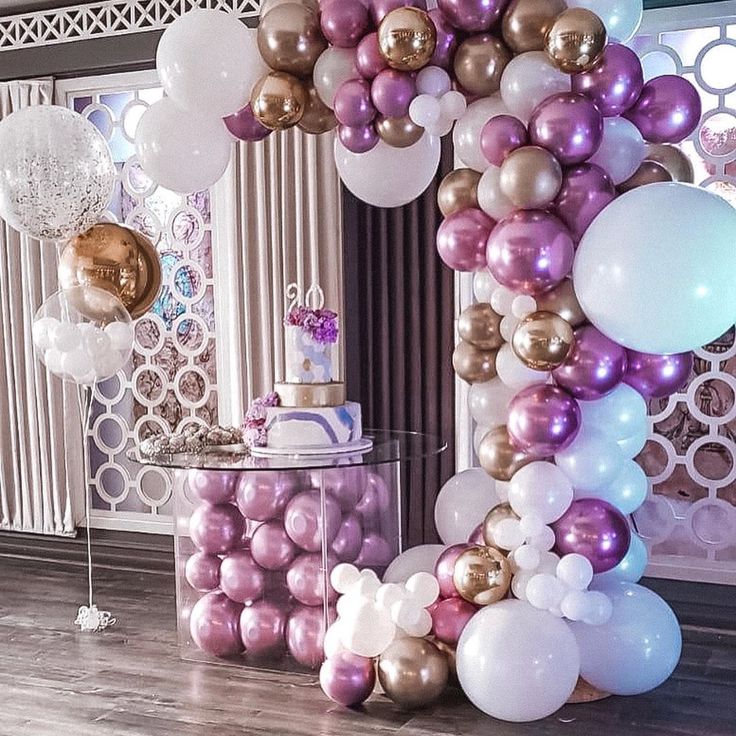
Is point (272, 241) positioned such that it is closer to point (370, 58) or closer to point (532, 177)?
point (370, 58)

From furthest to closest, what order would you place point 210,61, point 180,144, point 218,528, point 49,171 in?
point 49,171 → point 218,528 → point 180,144 → point 210,61

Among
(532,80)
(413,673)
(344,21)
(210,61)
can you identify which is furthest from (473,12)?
(413,673)

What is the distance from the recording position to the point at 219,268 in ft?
16.0

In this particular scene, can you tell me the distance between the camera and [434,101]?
2.89m

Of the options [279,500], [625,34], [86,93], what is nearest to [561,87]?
[625,34]

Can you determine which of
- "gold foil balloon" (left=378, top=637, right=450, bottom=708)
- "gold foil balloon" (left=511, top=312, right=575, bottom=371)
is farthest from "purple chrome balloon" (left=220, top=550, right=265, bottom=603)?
"gold foil balloon" (left=511, top=312, right=575, bottom=371)

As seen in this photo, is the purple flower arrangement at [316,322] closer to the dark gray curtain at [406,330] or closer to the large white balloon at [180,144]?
the large white balloon at [180,144]

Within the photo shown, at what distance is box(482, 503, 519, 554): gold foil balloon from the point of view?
2914 mm

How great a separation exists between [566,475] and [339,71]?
1.27m

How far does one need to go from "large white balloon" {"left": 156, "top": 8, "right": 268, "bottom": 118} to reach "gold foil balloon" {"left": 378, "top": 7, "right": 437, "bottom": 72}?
47 centimetres

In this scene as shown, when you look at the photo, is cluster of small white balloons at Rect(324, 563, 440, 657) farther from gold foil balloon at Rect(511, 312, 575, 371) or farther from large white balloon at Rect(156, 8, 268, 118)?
large white balloon at Rect(156, 8, 268, 118)

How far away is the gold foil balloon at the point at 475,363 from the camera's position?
305 centimetres

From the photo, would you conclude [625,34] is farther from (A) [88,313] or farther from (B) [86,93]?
(B) [86,93]

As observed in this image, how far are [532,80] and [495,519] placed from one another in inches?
45.9
